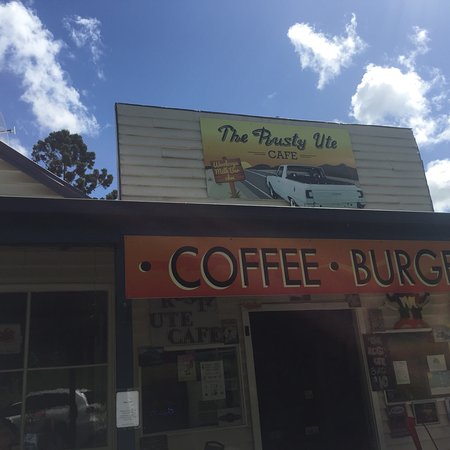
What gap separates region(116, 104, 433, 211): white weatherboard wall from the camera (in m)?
8.02

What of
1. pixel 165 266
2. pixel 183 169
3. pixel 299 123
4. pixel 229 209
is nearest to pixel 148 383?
pixel 165 266

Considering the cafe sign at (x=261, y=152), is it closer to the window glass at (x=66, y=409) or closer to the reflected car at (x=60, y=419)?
the window glass at (x=66, y=409)

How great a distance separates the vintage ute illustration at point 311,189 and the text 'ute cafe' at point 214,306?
4cm

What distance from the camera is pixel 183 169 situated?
8.28 m

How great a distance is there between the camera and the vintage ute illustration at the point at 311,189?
891 centimetres

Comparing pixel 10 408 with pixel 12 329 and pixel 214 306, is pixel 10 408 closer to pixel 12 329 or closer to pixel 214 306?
pixel 12 329

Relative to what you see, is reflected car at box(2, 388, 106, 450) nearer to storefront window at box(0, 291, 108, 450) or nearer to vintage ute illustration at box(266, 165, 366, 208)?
storefront window at box(0, 291, 108, 450)

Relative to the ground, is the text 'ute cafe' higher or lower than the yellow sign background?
lower

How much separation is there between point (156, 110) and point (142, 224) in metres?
4.27

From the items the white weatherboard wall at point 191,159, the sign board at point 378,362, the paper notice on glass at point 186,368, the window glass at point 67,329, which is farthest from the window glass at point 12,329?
the sign board at point 378,362

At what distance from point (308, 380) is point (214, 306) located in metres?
1.67

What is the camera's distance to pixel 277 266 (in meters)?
4.91

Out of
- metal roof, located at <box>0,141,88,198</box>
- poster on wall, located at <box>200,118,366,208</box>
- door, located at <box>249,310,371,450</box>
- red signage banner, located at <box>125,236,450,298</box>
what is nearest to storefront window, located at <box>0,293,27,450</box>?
metal roof, located at <box>0,141,88,198</box>

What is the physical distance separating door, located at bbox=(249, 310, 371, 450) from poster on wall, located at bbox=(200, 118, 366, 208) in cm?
252
